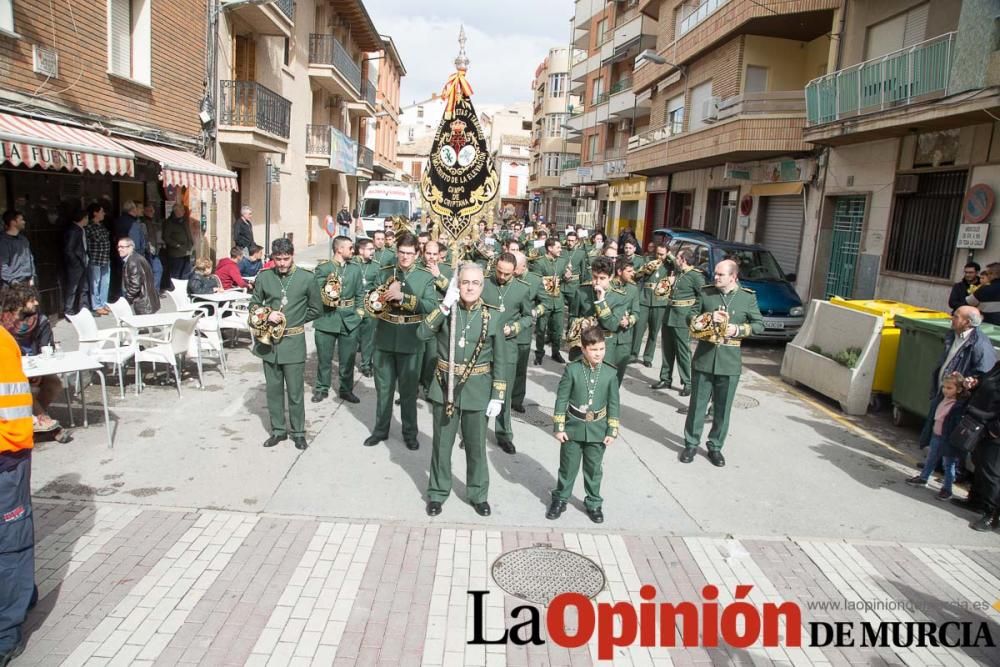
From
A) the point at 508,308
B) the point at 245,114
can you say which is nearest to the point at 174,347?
the point at 508,308

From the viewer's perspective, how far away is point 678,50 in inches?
942

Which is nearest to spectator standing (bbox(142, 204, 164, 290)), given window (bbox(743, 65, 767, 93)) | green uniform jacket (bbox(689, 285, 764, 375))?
green uniform jacket (bbox(689, 285, 764, 375))

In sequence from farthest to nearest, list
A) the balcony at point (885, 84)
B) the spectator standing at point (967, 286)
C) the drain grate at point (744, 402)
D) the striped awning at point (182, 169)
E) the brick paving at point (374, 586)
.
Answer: the striped awning at point (182, 169), the balcony at point (885, 84), the spectator standing at point (967, 286), the drain grate at point (744, 402), the brick paving at point (374, 586)

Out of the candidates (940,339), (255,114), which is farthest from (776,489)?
(255,114)

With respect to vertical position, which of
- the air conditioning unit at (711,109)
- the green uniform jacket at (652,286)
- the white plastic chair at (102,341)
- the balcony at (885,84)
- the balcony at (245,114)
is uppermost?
the air conditioning unit at (711,109)

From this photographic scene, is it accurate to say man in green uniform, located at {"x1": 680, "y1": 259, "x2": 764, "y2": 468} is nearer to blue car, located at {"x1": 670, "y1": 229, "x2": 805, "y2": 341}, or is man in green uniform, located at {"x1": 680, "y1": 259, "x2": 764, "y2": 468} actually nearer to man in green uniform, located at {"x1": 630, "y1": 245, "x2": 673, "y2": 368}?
man in green uniform, located at {"x1": 630, "y1": 245, "x2": 673, "y2": 368}

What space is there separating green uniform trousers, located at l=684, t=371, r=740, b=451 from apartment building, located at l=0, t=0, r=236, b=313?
8.37m

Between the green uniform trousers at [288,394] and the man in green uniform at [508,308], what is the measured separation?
206 cm

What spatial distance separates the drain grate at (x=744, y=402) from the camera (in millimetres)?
9528

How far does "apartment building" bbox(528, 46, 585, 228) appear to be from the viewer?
178 feet

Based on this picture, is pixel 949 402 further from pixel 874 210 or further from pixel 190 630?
pixel 874 210

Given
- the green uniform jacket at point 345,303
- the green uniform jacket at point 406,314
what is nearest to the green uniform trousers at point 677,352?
the green uniform jacket at point 406,314

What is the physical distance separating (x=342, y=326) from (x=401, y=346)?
185 cm

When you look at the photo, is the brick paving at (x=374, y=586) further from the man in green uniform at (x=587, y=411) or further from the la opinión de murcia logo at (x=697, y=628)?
the man in green uniform at (x=587, y=411)
